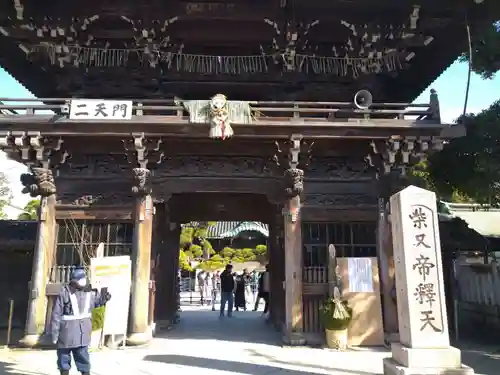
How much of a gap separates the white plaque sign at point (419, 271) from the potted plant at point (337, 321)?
281cm

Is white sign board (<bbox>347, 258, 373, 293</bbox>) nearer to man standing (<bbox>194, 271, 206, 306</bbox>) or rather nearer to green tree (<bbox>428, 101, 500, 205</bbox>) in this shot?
green tree (<bbox>428, 101, 500, 205</bbox>)

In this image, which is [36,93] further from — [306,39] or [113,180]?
[306,39]

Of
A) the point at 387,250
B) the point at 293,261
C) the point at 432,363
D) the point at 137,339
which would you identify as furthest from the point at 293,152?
the point at 137,339

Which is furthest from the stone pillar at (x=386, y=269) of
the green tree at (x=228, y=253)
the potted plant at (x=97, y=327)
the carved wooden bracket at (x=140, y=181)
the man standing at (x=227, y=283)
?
the green tree at (x=228, y=253)

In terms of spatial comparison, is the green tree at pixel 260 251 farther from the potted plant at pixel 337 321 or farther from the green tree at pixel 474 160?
the potted plant at pixel 337 321

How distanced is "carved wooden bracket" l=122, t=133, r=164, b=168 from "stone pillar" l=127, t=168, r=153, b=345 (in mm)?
290

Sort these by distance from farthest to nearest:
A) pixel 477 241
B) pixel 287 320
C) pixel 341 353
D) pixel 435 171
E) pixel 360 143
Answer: pixel 435 171 < pixel 477 241 < pixel 360 143 < pixel 287 320 < pixel 341 353

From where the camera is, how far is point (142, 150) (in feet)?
35.3

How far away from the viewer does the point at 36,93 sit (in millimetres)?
14727

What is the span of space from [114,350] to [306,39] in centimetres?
928

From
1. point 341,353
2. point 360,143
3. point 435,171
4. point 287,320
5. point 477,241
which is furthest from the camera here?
point 435,171

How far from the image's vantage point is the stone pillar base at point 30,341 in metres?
10.2

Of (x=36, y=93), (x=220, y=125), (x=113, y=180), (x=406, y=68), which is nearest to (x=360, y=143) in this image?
(x=406, y=68)

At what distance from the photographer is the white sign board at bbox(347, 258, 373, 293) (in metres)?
10.7
